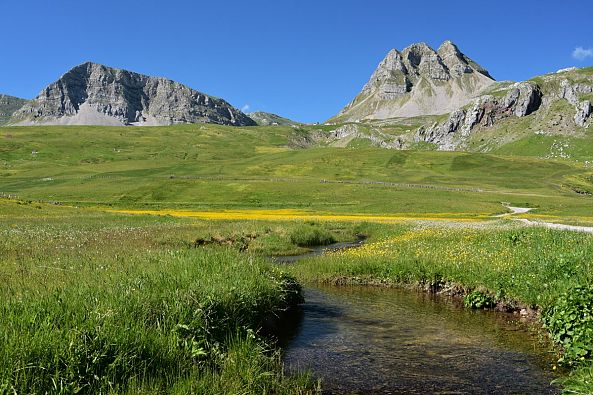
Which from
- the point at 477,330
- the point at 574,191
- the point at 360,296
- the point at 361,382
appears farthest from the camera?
the point at 574,191

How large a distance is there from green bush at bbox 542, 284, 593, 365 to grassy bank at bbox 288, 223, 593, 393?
2cm

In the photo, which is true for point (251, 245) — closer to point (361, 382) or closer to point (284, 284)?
point (284, 284)

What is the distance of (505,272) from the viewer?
1975cm

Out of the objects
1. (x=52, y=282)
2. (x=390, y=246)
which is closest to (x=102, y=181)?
(x=390, y=246)

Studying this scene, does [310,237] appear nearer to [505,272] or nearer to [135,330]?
[505,272]

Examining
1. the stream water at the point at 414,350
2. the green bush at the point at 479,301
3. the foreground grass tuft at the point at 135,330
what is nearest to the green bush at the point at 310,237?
the stream water at the point at 414,350

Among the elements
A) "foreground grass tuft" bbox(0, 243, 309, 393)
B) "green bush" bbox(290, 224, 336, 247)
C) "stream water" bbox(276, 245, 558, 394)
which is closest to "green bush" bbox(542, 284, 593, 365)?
"stream water" bbox(276, 245, 558, 394)

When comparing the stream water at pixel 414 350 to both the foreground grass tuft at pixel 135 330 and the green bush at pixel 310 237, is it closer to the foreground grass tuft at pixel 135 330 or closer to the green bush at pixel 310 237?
the foreground grass tuft at pixel 135 330

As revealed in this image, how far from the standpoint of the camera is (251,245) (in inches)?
1570

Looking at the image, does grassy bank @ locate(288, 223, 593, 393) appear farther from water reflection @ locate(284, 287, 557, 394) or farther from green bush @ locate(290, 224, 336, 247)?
green bush @ locate(290, 224, 336, 247)

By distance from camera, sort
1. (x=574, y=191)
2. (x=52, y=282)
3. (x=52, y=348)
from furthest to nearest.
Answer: (x=574, y=191)
(x=52, y=282)
(x=52, y=348)

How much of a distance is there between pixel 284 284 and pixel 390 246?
1355cm

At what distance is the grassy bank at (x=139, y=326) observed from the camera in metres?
7.89

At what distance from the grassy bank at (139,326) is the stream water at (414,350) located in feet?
4.57
